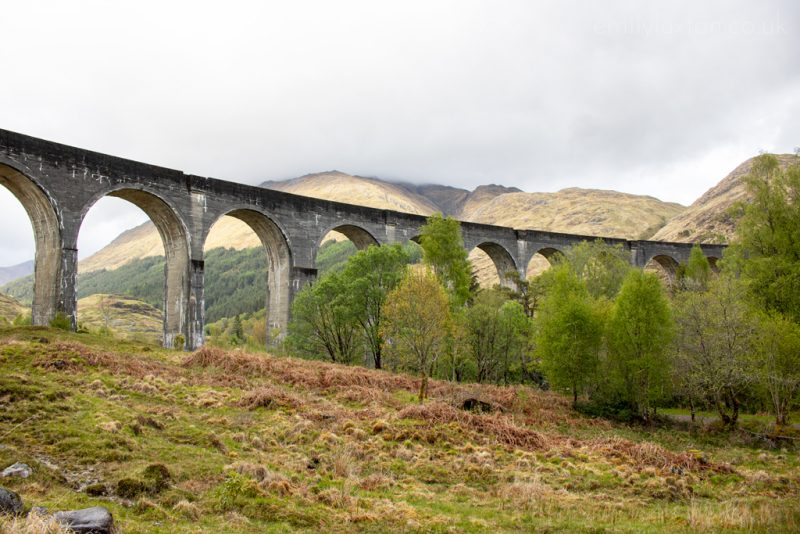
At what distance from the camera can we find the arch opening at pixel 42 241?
1009 inches

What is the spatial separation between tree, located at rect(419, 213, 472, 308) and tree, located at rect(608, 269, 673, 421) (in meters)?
10.2

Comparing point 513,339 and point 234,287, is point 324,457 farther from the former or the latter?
point 234,287

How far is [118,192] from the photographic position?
28938 mm

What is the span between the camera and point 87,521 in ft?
22.7

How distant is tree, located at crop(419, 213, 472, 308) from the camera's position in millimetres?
35500

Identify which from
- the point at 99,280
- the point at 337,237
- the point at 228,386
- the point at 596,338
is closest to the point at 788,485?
the point at 596,338

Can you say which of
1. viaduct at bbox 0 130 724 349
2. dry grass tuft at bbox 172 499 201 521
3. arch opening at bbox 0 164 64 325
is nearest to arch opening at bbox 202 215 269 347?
viaduct at bbox 0 130 724 349

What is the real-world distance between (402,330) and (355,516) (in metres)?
15.2

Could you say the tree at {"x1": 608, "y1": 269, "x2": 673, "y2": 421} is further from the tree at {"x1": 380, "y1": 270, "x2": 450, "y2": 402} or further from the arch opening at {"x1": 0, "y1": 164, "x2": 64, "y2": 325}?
the arch opening at {"x1": 0, "y1": 164, "x2": 64, "y2": 325}

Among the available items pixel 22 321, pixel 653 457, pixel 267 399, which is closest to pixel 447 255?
pixel 267 399

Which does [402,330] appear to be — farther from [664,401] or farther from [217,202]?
[664,401]

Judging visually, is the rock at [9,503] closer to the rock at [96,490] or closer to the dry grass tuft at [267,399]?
the rock at [96,490]

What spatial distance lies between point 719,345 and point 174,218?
90.5 ft

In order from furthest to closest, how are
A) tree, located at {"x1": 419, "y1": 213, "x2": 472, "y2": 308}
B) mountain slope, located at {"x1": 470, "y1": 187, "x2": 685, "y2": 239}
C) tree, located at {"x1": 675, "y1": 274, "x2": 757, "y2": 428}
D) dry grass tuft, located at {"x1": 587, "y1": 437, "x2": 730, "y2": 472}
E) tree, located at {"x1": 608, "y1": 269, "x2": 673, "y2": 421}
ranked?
1. mountain slope, located at {"x1": 470, "y1": 187, "x2": 685, "y2": 239}
2. tree, located at {"x1": 419, "y1": 213, "x2": 472, "y2": 308}
3. tree, located at {"x1": 608, "y1": 269, "x2": 673, "y2": 421}
4. tree, located at {"x1": 675, "y1": 274, "x2": 757, "y2": 428}
5. dry grass tuft, located at {"x1": 587, "y1": 437, "x2": 730, "y2": 472}
